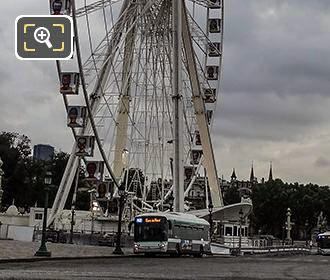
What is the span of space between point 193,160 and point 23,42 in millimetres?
58269

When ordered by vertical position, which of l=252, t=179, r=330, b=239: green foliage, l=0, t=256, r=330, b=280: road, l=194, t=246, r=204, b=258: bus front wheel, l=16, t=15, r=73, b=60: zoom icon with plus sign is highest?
l=252, t=179, r=330, b=239: green foliage

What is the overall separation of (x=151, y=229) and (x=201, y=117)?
22.9m

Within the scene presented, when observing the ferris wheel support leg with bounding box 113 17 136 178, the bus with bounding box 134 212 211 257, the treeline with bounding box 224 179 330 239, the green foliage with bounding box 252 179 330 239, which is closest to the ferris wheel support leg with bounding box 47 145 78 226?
the ferris wheel support leg with bounding box 113 17 136 178

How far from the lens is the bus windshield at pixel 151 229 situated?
48.3 metres

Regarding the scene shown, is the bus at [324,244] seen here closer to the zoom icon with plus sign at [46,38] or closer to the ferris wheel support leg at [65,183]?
the ferris wheel support leg at [65,183]

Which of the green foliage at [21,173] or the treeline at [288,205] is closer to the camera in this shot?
the green foliage at [21,173]

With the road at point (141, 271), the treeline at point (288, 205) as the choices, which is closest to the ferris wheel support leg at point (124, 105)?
the road at point (141, 271)

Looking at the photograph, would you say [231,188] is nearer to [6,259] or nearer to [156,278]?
[6,259]

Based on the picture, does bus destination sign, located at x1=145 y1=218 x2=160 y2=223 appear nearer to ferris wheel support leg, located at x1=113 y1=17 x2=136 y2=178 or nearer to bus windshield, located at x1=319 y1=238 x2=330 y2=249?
ferris wheel support leg, located at x1=113 y1=17 x2=136 y2=178

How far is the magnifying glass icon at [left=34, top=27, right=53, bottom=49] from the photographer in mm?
11727

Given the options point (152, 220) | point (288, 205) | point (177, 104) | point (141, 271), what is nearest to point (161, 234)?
point (152, 220)

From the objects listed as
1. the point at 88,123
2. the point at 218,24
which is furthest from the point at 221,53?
the point at 88,123

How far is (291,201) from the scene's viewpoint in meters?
128

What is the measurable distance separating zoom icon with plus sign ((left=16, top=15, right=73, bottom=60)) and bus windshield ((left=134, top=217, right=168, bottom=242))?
37.2 metres
